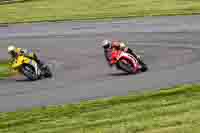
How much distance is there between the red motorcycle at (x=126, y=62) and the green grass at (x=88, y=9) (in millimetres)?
19113

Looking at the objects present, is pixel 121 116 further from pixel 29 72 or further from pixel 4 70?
pixel 4 70

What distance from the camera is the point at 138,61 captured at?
2144 cm

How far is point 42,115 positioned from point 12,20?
3494 centimetres

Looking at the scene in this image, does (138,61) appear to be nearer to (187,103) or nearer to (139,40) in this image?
(187,103)

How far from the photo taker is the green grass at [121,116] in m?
13.2

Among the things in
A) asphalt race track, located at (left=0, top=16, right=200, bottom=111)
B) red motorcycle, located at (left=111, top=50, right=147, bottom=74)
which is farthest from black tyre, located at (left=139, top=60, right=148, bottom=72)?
asphalt race track, located at (left=0, top=16, right=200, bottom=111)

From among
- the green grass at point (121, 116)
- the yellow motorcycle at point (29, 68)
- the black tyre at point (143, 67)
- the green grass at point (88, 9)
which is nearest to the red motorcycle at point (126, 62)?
the black tyre at point (143, 67)

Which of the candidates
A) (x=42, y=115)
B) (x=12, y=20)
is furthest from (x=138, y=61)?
(x=12, y=20)

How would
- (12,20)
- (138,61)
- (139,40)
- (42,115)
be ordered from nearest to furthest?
(42,115) < (138,61) < (139,40) < (12,20)

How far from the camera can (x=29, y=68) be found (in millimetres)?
23016

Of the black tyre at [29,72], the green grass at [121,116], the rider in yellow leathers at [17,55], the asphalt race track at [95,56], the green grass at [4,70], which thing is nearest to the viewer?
the green grass at [121,116]

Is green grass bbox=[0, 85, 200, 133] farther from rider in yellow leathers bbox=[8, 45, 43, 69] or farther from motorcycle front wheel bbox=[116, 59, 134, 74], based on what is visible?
rider in yellow leathers bbox=[8, 45, 43, 69]

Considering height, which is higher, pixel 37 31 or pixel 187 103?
pixel 37 31

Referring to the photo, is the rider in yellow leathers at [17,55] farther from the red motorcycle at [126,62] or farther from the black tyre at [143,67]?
the black tyre at [143,67]
